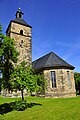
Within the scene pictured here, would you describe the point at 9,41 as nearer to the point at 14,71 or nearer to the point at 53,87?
the point at 14,71

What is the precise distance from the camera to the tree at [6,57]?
19750 millimetres

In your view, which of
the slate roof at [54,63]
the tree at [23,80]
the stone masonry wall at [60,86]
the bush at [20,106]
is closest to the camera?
the bush at [20,106]

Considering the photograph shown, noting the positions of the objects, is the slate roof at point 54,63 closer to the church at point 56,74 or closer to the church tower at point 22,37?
the church at point 56,74

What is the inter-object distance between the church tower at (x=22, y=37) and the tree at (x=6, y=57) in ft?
50.6

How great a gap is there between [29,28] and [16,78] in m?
24.3

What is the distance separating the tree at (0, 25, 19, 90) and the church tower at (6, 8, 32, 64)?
15427mm

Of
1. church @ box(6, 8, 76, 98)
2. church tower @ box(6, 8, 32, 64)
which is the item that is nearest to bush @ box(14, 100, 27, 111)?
church @ box(6, 8, 76, 98)

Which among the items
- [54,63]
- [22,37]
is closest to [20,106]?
[54,63]

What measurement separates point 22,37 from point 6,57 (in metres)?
18.9

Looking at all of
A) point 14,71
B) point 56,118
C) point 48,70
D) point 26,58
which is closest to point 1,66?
point 14,71

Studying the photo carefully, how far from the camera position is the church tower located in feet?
122

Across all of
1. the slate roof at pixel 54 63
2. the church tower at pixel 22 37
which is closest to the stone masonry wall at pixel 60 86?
the slate roof at pixel 54 63

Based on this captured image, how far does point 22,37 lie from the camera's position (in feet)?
127

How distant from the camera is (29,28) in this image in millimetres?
41219
